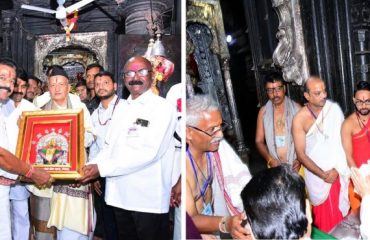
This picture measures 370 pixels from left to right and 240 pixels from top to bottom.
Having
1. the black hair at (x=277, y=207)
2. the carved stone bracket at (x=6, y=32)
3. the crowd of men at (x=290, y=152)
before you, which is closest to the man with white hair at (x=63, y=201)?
the carved stone bracket at (x=6, y=32)

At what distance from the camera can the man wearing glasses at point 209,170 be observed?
67.2 inches

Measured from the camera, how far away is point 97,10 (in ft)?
6.13

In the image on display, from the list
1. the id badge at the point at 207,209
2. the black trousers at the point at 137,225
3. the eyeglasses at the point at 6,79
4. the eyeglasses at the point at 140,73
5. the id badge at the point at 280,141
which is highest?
the eyeglasses at the point at 140,73

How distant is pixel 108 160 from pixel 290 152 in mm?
768

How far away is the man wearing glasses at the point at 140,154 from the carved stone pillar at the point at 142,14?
14 cm

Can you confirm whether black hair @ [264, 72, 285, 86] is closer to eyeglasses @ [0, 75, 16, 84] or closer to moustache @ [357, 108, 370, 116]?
moustache @ [357, 108, 370, 116]

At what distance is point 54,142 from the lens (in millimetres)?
1811

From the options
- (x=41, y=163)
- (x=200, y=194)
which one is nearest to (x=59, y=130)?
(x=41, y=163)

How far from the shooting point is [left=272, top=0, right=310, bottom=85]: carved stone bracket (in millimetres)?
1751

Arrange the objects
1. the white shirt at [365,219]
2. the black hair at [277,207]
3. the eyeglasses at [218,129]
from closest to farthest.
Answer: the black hair at [277,207] < the white shirt at [365,219] < the eyeglasses at [218,129]

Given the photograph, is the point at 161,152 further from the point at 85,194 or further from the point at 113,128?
the point at 85,194

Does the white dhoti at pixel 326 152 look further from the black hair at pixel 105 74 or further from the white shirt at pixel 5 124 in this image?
the white shirt at pixel 5 124

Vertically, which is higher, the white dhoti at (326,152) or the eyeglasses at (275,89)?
the eyeglasses at (275,89)

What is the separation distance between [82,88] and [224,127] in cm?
65
